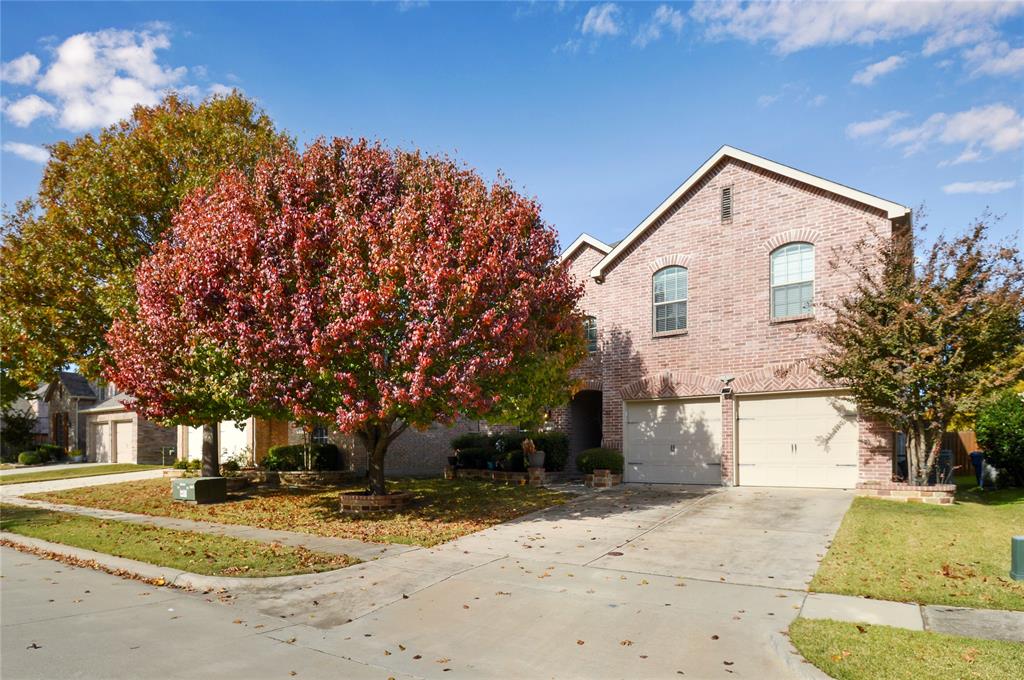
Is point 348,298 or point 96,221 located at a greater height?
point 96,221

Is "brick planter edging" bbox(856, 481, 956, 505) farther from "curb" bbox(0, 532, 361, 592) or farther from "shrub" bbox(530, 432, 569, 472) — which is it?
"curb" bbox(0, 532, 361, 592)

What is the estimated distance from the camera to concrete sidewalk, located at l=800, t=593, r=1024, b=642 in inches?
245

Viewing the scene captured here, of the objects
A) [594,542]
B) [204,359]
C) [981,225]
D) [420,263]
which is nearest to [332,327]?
[420,263]

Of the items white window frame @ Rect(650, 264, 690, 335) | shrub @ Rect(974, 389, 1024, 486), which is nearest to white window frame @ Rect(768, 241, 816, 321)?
white window frame @ Rect(650, 264, 690, 335)

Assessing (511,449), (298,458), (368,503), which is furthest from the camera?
(298,458)

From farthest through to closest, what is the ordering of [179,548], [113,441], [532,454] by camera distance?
1. [113,441]
2. [532,454]
3. [179,548]

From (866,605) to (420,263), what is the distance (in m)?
8.16

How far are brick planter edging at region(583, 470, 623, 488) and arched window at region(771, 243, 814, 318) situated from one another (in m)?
5.66

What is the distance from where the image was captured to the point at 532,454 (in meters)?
18.4

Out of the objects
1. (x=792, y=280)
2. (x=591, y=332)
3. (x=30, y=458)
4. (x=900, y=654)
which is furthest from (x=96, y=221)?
(x=30, y=458)

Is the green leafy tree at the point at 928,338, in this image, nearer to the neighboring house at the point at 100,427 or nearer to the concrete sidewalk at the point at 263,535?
the concrete sidewalk at the point at 263,535

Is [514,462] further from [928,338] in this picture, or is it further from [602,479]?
[928,338]

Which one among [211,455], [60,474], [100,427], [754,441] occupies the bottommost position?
[60,474]

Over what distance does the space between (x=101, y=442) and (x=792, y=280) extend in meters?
36.1
